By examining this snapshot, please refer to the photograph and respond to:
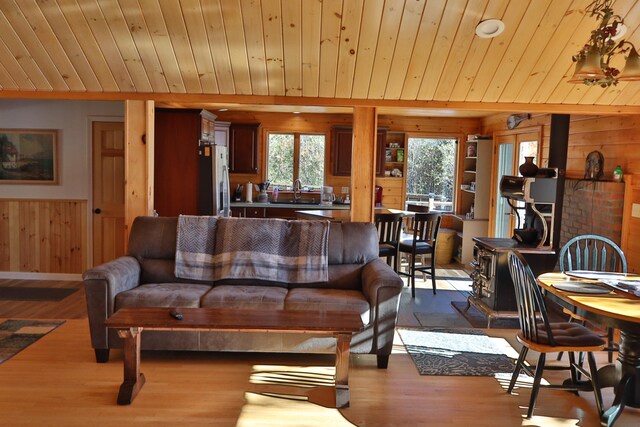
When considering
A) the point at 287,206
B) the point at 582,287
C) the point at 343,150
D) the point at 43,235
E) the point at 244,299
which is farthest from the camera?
the point at 343,150

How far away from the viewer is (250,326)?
134 inches

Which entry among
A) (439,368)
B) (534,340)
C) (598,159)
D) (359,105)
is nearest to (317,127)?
(359,105)

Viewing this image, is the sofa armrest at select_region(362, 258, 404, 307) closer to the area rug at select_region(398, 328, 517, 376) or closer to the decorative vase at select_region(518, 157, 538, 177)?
the area rug at select_region(398, 328, 517, 376)

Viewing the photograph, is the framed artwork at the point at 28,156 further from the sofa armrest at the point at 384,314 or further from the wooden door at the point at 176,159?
the sofa armrest at the point at 384,314

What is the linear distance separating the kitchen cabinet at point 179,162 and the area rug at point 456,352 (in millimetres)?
2881

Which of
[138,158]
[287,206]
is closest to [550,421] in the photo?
[138,158]

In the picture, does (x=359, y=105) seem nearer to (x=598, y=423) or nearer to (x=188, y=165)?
(x=188, y=165)

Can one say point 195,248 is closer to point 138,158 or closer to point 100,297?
point 100,297

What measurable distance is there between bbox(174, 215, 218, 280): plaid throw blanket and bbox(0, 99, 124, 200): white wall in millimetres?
2701

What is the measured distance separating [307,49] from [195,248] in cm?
181

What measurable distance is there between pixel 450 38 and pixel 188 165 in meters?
3.37

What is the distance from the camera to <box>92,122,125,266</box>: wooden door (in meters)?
6.86

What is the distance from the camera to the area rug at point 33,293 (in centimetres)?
597

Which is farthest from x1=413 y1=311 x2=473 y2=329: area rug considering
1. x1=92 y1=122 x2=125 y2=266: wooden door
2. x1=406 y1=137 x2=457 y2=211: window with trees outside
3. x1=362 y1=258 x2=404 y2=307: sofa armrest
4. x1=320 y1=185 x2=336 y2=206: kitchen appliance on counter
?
x1=406 y1=137 x2=457 y2=211: window with trees outside
